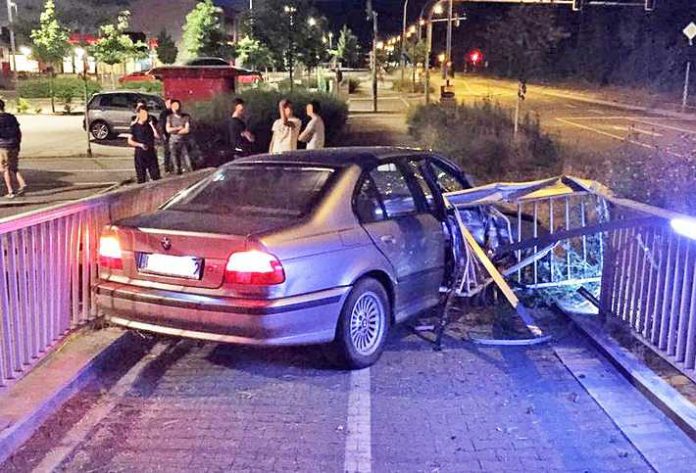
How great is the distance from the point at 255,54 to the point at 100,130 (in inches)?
368

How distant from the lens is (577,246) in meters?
8.30

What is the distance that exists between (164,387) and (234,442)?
3.46ft

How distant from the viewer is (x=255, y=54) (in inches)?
1364

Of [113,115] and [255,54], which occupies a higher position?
[255,54]

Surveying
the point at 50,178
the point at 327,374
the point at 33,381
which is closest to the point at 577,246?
the point at 327,374

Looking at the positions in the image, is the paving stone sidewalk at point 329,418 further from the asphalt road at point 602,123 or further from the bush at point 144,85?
the bush at point 144,85

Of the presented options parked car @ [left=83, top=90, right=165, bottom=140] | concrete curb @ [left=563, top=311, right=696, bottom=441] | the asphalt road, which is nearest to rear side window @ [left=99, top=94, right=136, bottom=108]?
parked car @ [left=83, top=90, right=165, bottom=140]

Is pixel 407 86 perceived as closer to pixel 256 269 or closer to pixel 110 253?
pixel 110 253

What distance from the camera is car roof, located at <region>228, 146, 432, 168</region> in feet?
20.6

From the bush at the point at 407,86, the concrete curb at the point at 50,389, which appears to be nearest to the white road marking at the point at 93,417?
the concrete curb at the point at 50,389

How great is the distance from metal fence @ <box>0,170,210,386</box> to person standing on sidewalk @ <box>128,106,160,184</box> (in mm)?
6394

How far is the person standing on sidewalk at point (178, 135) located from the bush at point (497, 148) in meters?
5.17

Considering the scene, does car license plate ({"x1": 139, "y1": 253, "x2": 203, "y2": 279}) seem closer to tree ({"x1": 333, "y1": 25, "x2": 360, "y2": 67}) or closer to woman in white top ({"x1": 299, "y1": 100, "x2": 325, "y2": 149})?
woman in white top ({"x1": 299, "y1": 100, "x2": 325, "y2": 149})

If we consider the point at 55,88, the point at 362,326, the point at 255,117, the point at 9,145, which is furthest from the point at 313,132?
the point at 55,88
